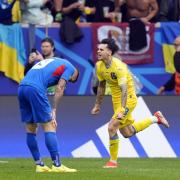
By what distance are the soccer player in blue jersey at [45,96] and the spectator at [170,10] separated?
7.50 meters

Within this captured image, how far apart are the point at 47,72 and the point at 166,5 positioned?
7896mm

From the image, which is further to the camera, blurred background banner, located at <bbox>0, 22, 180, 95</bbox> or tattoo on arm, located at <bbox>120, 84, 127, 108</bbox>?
blurred background banner, located at <bbox>0, 22, 180, 95</bbox>

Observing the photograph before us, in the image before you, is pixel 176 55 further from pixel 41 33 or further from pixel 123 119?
pixel 123 119

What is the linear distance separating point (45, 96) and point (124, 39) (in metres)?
6.55

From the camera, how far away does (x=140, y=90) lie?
59.3ft

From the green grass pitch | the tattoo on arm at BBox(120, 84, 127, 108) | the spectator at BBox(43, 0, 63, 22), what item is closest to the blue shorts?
the green grass pitch

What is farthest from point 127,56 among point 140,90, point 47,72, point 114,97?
point 47,72

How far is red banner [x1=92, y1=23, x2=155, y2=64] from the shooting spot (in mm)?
18141

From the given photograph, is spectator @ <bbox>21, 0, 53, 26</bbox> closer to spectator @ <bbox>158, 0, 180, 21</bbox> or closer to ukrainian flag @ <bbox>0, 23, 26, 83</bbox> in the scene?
ukrainian flag @ <bbox>0, 23, 26, 83</bbox>

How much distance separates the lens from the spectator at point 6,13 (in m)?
17.9

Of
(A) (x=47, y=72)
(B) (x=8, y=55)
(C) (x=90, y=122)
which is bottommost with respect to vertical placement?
(C) (x=90, y=122)

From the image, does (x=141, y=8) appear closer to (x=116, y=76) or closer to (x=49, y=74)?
(x=116, y=76)

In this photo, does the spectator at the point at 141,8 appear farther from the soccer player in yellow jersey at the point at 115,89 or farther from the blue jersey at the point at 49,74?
the blue jersey at the point at 49,74

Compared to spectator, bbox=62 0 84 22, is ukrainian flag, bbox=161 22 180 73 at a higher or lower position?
lower
